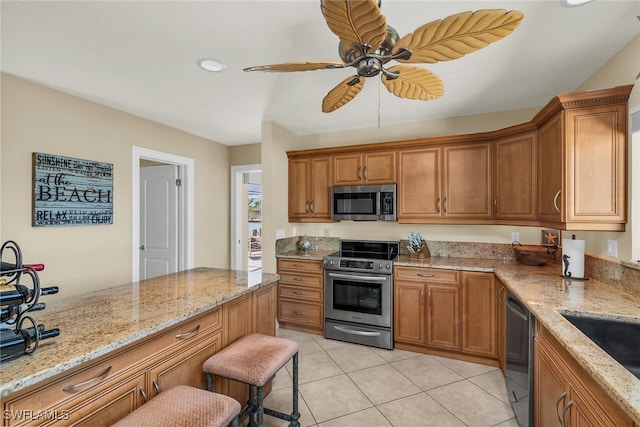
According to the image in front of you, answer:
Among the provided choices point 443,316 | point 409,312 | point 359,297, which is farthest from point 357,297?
point 443,316

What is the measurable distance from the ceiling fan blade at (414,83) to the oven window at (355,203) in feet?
5.30

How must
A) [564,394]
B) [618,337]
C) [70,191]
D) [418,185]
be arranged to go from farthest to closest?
[418,185] → [70,191] → [618,337] → [564,394]

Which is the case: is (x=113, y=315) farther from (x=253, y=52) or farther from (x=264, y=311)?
(x=253, y=52)

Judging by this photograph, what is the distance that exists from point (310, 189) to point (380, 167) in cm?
94

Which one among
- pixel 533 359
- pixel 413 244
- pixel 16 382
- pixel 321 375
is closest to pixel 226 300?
pixel 16 382

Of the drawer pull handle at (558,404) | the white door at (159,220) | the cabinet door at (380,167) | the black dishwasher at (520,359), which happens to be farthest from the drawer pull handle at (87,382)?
the white door at (159,220)

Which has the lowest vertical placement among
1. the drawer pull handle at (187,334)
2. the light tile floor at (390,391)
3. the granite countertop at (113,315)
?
the light tile floor at (390,391)

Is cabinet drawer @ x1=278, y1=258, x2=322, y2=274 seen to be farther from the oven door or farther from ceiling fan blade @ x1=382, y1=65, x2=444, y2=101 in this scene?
ceiling fan blade @ x1=382, y1=65, x2=444, y2=101

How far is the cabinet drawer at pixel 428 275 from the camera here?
2.75m

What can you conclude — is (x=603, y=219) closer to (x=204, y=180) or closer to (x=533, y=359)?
(x=533, y=359)

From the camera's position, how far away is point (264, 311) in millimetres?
2104

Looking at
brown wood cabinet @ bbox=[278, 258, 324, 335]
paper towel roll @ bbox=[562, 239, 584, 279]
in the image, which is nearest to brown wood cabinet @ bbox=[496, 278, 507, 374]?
paper towel roll @ bbox=[562, 239, 584, 279]

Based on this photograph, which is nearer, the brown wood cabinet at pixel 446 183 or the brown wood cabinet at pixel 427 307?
the brown wood cabinet at pixel 427 307

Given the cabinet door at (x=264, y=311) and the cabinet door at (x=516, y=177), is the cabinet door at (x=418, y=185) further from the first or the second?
the cabinet door at (x=264, y=311)
